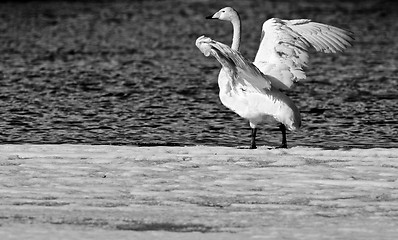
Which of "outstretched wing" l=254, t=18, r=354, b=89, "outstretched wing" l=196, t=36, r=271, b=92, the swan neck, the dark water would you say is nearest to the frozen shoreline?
"outstretched wing" l=196, t=36, r=271, b=92

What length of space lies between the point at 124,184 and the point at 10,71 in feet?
46.3

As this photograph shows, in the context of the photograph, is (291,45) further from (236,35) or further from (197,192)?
(197,192)

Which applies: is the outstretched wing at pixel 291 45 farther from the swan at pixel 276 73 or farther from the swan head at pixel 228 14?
the swan head at pixel 228 14

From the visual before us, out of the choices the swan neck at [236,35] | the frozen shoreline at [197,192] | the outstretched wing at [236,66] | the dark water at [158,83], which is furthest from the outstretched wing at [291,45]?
the dark water at [158,83]

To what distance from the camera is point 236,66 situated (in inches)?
448

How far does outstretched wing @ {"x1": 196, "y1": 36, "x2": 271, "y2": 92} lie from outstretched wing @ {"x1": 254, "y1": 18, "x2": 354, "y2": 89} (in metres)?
0.30

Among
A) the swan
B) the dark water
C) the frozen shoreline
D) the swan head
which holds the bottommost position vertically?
the dark water

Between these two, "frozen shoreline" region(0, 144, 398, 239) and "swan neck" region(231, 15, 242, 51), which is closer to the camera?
"frozen shoreline" region(0, 144, 398, 239)

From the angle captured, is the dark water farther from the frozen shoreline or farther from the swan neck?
the frozen shoreline

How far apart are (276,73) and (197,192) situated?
3262mm

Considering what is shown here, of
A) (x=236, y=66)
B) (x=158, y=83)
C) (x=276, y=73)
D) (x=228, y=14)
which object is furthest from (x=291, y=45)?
(x=158, y=83)

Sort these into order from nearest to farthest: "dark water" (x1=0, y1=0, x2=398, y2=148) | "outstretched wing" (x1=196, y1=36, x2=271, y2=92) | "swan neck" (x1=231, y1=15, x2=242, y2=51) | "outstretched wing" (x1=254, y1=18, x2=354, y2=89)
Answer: "outstretched wing" (x1=196, y1=36, x2=271, y2=92)
"outstretched wing" (x1=254, y1=18, x2=354, y2=89)
"swan neck" (x1=231, y1=15, x2=242, y2=51)
"dark water" (x1=0, y1=0, x2=398, y2=148)

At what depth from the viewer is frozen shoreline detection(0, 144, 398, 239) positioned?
7922mm

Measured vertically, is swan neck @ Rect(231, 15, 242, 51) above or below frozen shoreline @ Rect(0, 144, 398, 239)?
above
